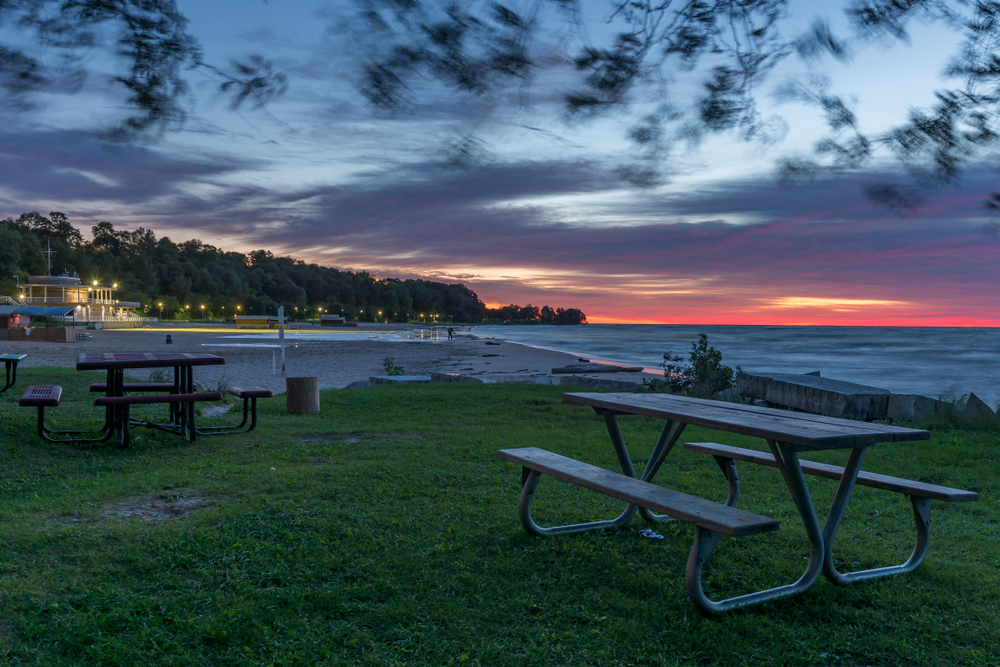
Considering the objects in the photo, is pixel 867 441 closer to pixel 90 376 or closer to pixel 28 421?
pixel 28 421

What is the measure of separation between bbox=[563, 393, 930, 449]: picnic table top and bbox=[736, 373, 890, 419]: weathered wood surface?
634cm

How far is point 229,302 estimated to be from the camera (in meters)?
132

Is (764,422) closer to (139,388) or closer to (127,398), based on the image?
(127,398)

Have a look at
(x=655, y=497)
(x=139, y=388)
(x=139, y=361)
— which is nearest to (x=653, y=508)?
(x=655, y=497)

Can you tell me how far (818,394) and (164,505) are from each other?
29.3 ft

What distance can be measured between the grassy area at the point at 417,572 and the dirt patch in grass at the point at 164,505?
2 centimetres

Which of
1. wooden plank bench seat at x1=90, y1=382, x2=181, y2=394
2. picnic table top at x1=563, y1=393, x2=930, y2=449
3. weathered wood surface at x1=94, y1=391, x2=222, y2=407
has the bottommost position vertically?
wooden plank bench seat at x1=90, y1=382, x2=181, y2=394

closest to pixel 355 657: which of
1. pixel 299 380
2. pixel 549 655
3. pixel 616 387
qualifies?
pixel 549 655

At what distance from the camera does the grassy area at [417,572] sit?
2.62 m

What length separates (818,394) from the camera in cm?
991

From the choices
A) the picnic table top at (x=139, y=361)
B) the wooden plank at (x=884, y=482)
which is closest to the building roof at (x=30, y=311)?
the picnic table top at (x=139, y=361)

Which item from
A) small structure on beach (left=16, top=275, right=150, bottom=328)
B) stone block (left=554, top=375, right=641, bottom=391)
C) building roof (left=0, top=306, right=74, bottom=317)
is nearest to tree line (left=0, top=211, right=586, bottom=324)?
small structure on beach (left=16, top=275, right=150, bottom=328)

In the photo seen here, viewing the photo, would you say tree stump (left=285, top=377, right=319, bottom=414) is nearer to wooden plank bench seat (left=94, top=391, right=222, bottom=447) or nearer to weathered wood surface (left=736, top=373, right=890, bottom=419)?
wooden plank bench seat (left=94, top=391, right=222, bottom=447)

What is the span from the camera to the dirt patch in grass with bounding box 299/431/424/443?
728 cm
